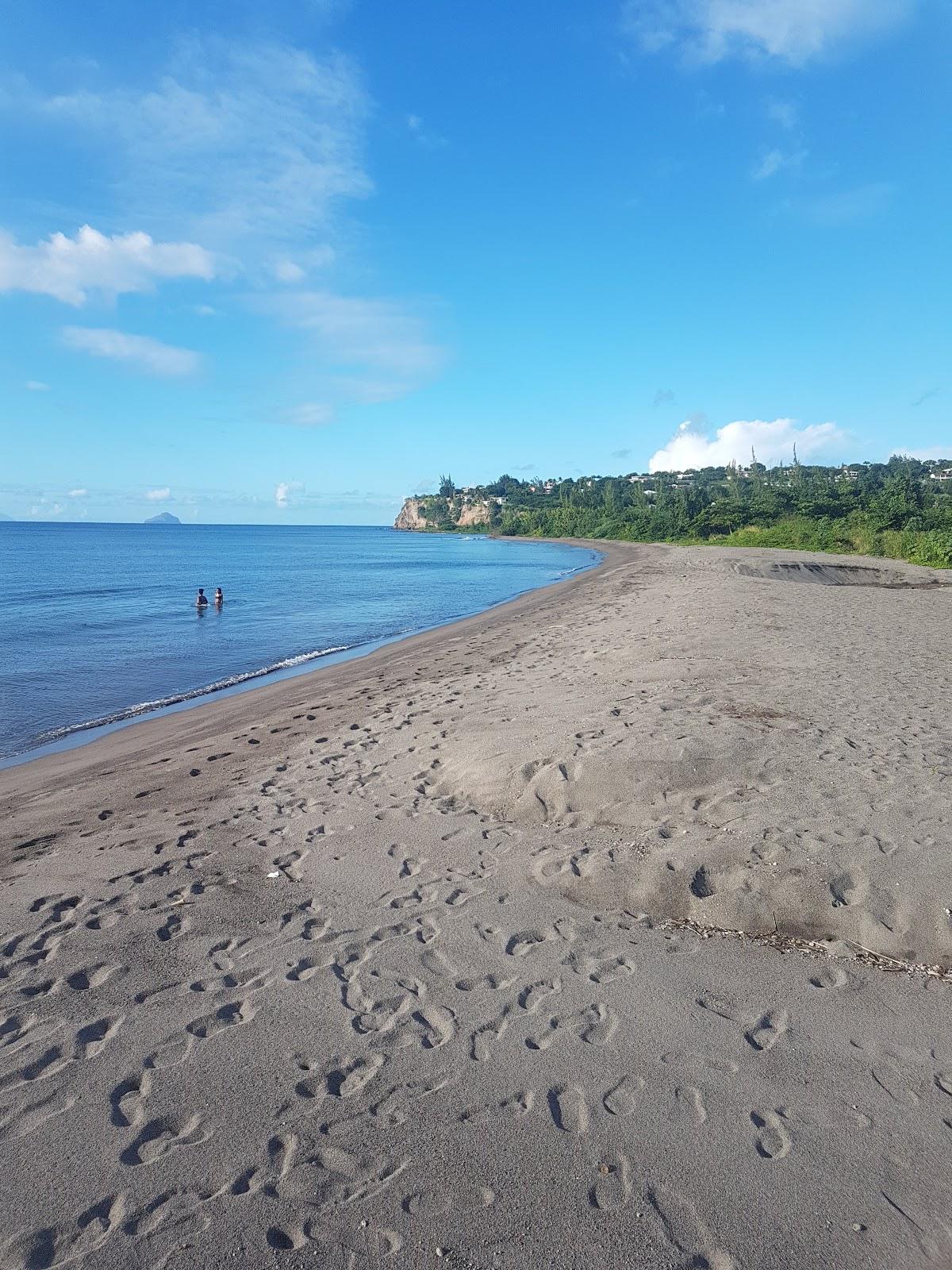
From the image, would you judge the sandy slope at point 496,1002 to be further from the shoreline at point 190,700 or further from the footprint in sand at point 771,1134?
the shoreline at point 190,700

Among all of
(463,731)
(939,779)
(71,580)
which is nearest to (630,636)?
(463,731)

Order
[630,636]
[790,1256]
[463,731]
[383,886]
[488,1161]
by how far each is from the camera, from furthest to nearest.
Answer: [630,636], [463,731], [383,886], [488,1161], [790,1256]

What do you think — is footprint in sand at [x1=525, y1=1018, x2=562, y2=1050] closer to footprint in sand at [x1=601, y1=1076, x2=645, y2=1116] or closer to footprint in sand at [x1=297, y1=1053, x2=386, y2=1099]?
footprint in sand at [x1=601, y1=1076, x2=645, y2=1116]

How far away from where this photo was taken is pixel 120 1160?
355cm

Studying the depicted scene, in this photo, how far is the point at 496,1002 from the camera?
186 inches

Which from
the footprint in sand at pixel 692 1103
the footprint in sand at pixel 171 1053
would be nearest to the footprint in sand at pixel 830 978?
the footprint in sand at pixel 692 1103

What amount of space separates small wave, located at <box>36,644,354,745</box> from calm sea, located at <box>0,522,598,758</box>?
0.05 metres

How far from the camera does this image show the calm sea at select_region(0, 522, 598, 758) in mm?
16750

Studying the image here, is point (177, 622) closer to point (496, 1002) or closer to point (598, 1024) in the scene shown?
point (496, 1002)

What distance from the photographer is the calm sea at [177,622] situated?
1675cm

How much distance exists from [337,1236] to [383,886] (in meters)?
3.10

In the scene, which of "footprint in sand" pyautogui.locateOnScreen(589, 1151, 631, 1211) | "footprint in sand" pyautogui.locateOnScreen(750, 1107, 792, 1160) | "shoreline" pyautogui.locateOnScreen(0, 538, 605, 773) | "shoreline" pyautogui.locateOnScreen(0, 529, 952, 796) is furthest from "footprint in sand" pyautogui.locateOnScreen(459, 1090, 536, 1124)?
"shoreline" pyautogui.locateOnScreen(0, 538, 605, 773)

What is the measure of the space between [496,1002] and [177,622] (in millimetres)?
27285

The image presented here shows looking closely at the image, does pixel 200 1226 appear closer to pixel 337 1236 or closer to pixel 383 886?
pixel 337 1236
